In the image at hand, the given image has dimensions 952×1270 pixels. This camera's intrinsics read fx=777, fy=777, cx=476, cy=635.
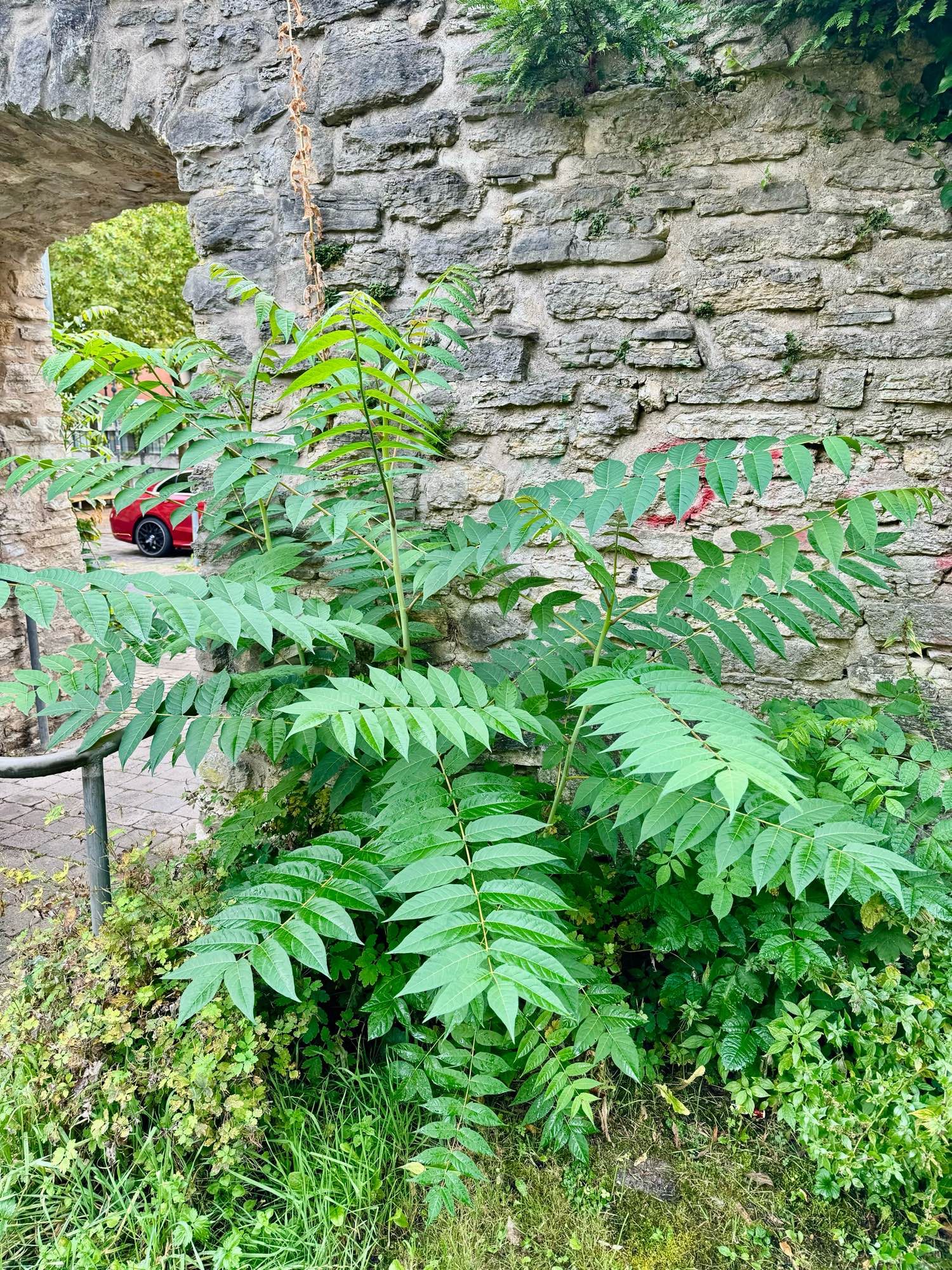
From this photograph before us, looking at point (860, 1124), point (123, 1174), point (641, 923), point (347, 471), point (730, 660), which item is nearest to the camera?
point (860, 1124)

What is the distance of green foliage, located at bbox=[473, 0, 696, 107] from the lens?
2105mm

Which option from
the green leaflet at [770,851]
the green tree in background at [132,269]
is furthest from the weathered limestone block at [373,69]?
the green tree in background at [132,269]

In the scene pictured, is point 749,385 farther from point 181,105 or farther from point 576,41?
point 181,105

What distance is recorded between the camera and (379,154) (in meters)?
2.52

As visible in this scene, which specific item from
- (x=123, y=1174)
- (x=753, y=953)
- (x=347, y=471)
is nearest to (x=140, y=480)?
(x=347, y=471)

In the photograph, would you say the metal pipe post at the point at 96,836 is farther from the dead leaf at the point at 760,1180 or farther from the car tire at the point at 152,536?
the car tire at the point at 152,536

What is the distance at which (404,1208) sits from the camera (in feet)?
5.73

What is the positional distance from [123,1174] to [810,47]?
10.5ft

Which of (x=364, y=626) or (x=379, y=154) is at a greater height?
(x=379, y=154)

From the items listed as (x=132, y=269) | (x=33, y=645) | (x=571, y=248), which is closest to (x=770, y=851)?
(x=571, y=248)

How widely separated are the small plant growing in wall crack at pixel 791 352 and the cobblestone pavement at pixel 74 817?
104 inches

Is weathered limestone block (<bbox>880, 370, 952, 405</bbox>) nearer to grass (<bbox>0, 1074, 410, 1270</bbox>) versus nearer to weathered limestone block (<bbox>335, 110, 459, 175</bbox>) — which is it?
weathered limestone block (<bbox>335, 110, 459, 175</bbox>)

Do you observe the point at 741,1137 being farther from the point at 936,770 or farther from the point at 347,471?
the point at 347,471

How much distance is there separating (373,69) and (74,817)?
137 inches
